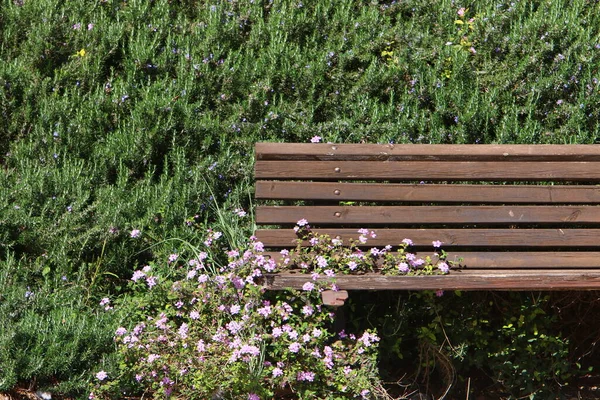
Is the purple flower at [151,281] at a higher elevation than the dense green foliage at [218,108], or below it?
below

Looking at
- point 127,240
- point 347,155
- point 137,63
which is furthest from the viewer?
point 137,63

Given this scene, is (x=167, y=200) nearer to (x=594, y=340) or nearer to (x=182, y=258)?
(x=182, y=258)

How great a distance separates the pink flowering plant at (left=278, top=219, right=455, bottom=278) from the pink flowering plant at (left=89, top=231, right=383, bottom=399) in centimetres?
13

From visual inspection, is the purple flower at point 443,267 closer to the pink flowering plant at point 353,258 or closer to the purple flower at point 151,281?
the pink flowering plant at point 353,258

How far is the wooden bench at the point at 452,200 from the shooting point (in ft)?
13.3

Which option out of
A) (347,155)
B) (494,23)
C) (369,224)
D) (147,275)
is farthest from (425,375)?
(494,23)

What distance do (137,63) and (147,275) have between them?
1647 mm

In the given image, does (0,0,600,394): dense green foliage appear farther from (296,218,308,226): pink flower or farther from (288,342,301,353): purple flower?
(288,342,301,353): purple flower

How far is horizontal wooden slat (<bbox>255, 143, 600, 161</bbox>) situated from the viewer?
413cm

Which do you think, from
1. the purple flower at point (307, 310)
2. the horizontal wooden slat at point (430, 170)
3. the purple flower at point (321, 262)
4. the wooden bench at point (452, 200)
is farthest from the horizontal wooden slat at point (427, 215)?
the purple flower at point (307, 310)

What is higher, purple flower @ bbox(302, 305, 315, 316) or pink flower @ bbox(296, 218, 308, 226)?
pink flower @ bbox(296, 218, 308, 226)

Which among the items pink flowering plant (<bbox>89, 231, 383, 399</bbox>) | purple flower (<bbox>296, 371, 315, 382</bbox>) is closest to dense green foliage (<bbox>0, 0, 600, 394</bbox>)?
pink flowering plant (<bbox>89, 231, 383, 399</bbox>)

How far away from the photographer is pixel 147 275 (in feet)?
13.6

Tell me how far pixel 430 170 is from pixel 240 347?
126cm
